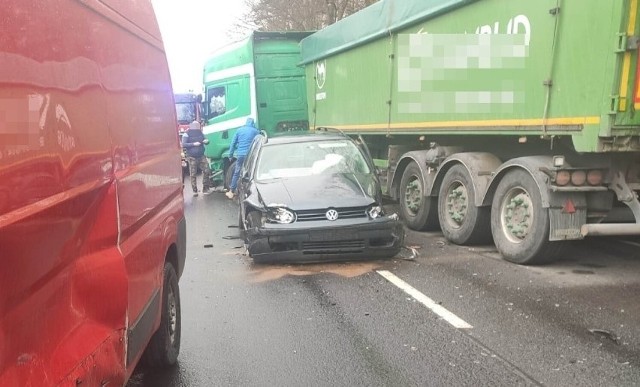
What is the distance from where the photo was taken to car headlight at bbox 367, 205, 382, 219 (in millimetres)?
7070

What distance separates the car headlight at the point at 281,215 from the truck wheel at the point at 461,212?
2.39 m

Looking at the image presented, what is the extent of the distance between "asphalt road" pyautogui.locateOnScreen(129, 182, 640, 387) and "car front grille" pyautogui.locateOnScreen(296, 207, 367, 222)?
0.58 meters

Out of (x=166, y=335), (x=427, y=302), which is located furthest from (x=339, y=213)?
(x=166, y=335)

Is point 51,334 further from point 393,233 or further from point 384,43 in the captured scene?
point 384,43

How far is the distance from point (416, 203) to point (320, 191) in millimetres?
2726

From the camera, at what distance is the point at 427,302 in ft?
18.3

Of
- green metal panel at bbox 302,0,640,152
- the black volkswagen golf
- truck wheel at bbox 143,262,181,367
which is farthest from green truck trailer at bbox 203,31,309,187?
truck wheel at bbox 143,262,181,367

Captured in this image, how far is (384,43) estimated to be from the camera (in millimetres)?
10000

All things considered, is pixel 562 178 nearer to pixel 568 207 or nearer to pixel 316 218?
pixel 568 207

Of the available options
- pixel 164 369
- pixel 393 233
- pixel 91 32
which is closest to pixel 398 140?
pixel 393 233

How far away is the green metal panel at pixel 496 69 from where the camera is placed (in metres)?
5.51

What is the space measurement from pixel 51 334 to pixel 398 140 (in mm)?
9502

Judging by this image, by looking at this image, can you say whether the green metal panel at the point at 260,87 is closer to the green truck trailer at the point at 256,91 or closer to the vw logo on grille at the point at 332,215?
the green truck trailer at the point at 256,91

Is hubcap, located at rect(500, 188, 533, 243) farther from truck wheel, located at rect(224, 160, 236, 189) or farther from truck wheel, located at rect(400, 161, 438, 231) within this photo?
truck wheel, located at rect(224, 160, 236, 189)
